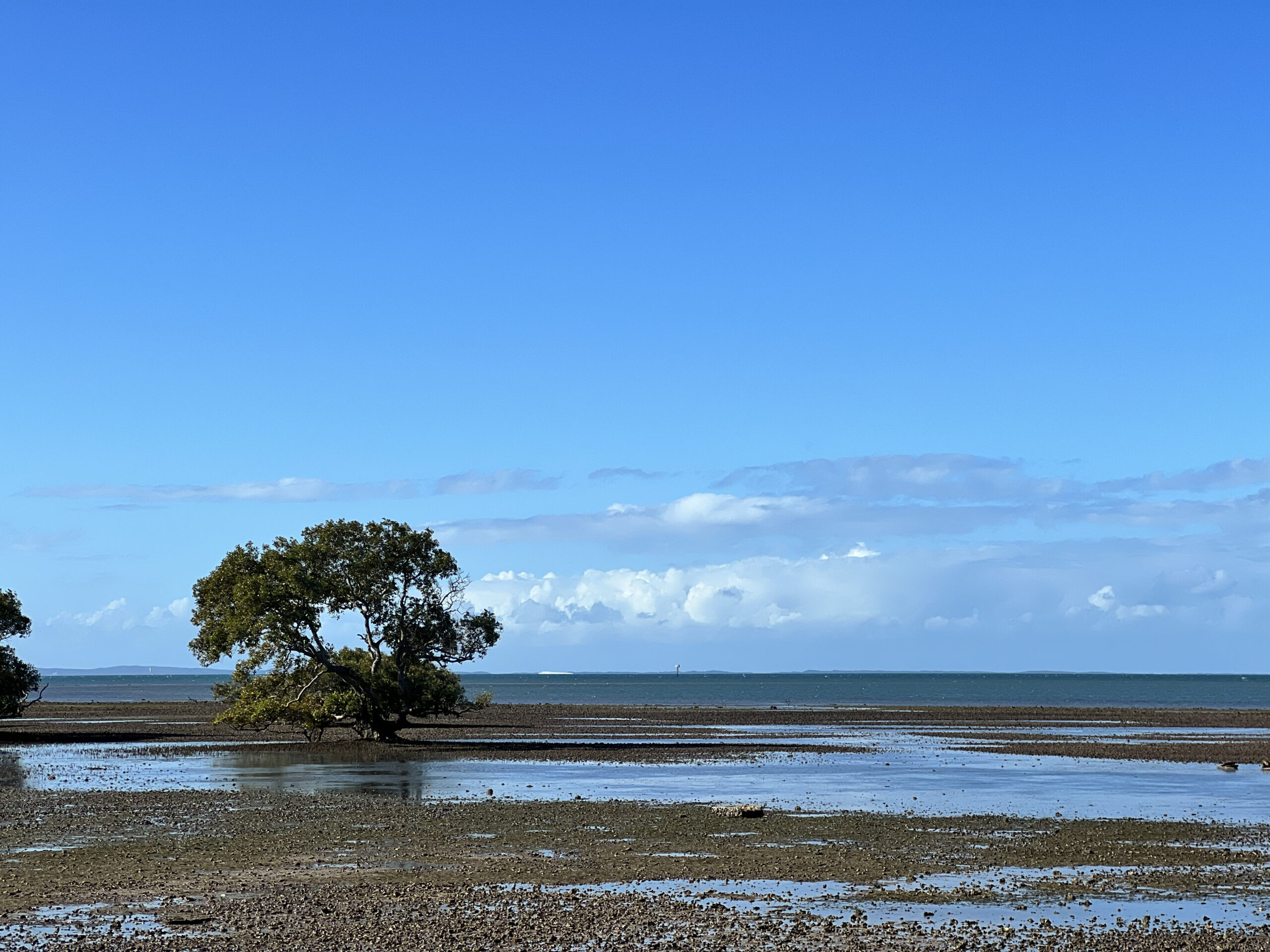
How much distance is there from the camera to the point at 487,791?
36.7m

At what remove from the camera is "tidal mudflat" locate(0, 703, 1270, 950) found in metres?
17.7

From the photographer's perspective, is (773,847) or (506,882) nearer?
(506,882)

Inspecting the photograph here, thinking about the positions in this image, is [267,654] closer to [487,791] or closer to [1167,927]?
[487,791]

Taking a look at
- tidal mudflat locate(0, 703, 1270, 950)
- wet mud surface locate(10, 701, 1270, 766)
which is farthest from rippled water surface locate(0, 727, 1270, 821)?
wet mud surface locate(10, 701, 1270, 766)

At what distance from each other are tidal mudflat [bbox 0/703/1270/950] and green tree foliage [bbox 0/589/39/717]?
64.4 ft

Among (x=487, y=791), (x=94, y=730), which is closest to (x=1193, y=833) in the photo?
(x=487, y=791)

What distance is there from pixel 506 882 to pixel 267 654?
143ft

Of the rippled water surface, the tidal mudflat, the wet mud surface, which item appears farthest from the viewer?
the wet mud surface

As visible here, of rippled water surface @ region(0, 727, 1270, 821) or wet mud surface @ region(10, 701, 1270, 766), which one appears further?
wet mud surface @ region(10, 701, 1270, 766)

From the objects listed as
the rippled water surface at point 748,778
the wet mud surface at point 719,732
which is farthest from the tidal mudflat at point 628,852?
the wet mud surface at point 719,732

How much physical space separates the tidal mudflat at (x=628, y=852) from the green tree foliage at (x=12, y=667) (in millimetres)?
19639

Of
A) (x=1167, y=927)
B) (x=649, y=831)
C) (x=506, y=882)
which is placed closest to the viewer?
(x=1167, y=927)

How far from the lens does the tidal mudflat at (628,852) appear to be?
17.7 metres

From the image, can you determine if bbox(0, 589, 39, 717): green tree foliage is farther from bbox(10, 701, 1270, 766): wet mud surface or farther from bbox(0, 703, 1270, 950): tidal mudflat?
bbox(0, 703, 1270, 950): tidal mudflat
